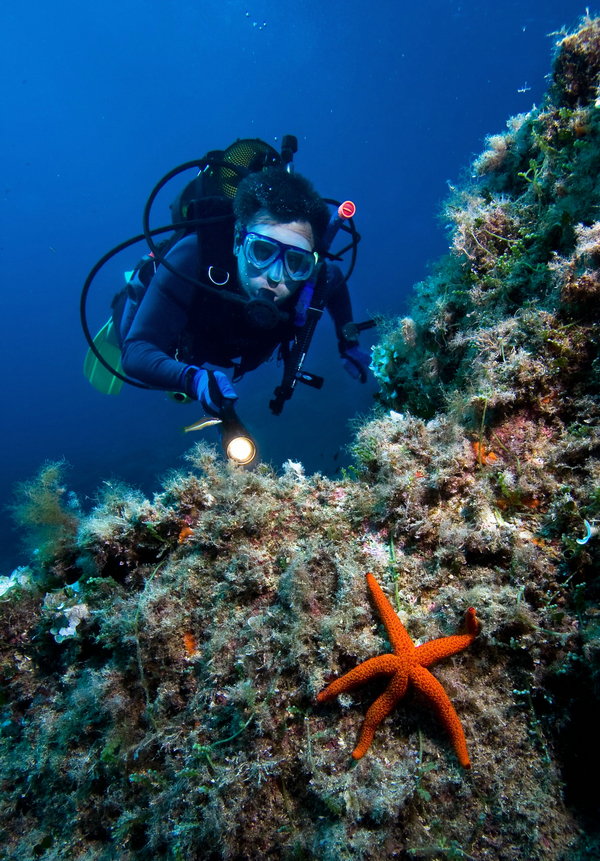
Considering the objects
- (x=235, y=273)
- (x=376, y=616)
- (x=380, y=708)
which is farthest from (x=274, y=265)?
(x=380, y=708)

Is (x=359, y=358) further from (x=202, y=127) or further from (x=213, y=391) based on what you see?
(x=202, y=127)

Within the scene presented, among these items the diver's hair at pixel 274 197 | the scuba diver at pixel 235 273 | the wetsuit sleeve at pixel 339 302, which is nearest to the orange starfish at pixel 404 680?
the scuba diver at pixel 235 273

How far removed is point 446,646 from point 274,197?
555cm

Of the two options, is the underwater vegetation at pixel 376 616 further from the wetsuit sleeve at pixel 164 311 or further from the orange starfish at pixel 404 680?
the wetsuit sleeve at pixel 164 311

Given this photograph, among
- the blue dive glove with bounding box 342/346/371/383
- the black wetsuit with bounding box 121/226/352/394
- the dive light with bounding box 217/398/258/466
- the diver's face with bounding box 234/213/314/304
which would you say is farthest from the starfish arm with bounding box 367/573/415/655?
the blue dive glove with bounding box 342/346/371/383

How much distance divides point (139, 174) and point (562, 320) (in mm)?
102009

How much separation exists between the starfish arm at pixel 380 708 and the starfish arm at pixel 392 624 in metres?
0.10

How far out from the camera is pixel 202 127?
247 feet

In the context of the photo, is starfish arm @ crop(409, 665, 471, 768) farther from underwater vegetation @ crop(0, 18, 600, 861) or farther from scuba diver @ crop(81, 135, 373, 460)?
scuba diver @ crop(81, 135, 373, 460)

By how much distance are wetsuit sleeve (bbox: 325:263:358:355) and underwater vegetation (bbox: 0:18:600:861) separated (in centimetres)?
313

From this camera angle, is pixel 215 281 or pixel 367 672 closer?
pixel 367 672

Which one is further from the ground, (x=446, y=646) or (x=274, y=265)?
(x=274, y=265)

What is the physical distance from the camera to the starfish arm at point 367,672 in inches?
66.0

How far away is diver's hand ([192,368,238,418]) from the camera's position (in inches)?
160
